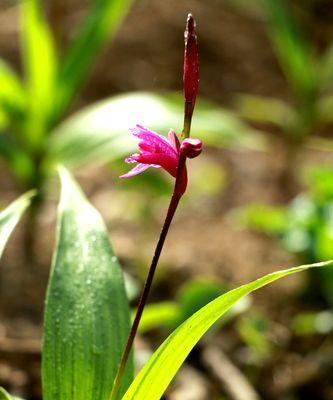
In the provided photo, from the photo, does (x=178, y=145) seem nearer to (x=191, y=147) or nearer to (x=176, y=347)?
(x=191, y=147)

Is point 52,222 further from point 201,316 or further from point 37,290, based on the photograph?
point 201,316

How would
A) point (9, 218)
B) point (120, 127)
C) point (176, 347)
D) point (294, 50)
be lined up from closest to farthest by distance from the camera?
point (176, 347) < point (9, 218) < point (120, 127) < point (294, 50)

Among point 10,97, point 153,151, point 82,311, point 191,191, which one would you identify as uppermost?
point 153,151

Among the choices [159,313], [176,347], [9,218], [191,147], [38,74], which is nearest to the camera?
[191,147]

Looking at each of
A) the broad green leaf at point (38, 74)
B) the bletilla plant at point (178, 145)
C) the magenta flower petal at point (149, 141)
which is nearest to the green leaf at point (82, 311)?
the bletilla plant at point (178, 145)

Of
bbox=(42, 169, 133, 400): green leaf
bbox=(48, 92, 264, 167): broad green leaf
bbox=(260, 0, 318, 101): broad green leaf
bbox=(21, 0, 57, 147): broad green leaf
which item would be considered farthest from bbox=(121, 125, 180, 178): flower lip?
bbox=(260, 0, 318, 101): broad green leaf

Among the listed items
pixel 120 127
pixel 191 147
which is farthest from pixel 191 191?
pixel 191 147

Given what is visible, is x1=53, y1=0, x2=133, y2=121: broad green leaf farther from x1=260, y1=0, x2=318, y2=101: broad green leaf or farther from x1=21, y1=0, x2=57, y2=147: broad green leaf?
x1=260, y1=0, x2=318, y2=101: broad green leaf

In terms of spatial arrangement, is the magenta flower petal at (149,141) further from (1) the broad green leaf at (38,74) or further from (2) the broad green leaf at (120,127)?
(1) the broad green leaf at (38,74)
